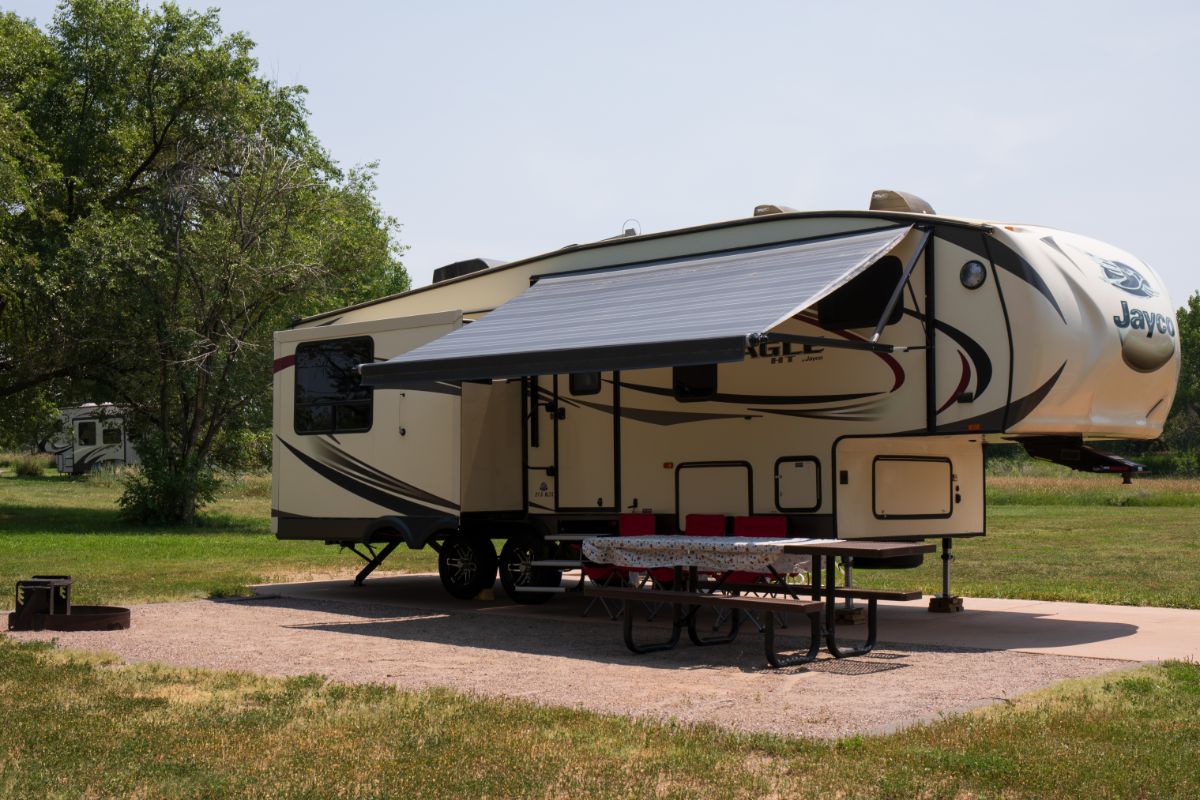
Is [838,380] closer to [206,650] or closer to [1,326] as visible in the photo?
[206,650]

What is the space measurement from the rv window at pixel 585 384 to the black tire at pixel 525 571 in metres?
1.54

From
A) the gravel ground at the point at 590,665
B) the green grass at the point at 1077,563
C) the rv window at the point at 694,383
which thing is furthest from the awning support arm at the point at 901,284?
the green grass at the point at 1077,563

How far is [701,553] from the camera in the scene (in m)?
9.58

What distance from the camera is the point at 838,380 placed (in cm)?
1073

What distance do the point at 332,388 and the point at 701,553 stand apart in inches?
234

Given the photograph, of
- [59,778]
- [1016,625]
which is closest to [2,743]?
[59,778]

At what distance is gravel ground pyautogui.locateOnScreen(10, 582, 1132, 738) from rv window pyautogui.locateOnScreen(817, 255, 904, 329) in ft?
8.40

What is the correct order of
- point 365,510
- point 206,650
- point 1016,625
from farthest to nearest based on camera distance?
point 365,510, point 1016,625, point 206,650

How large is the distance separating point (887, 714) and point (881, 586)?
765 centimetres

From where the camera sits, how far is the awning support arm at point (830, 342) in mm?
8797

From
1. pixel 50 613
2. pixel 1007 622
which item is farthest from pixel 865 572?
pixel 50 613

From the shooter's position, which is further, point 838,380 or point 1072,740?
point 838,380

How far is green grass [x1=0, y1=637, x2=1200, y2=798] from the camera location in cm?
543

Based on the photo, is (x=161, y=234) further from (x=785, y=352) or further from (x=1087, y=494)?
(x=1087, y=494)
